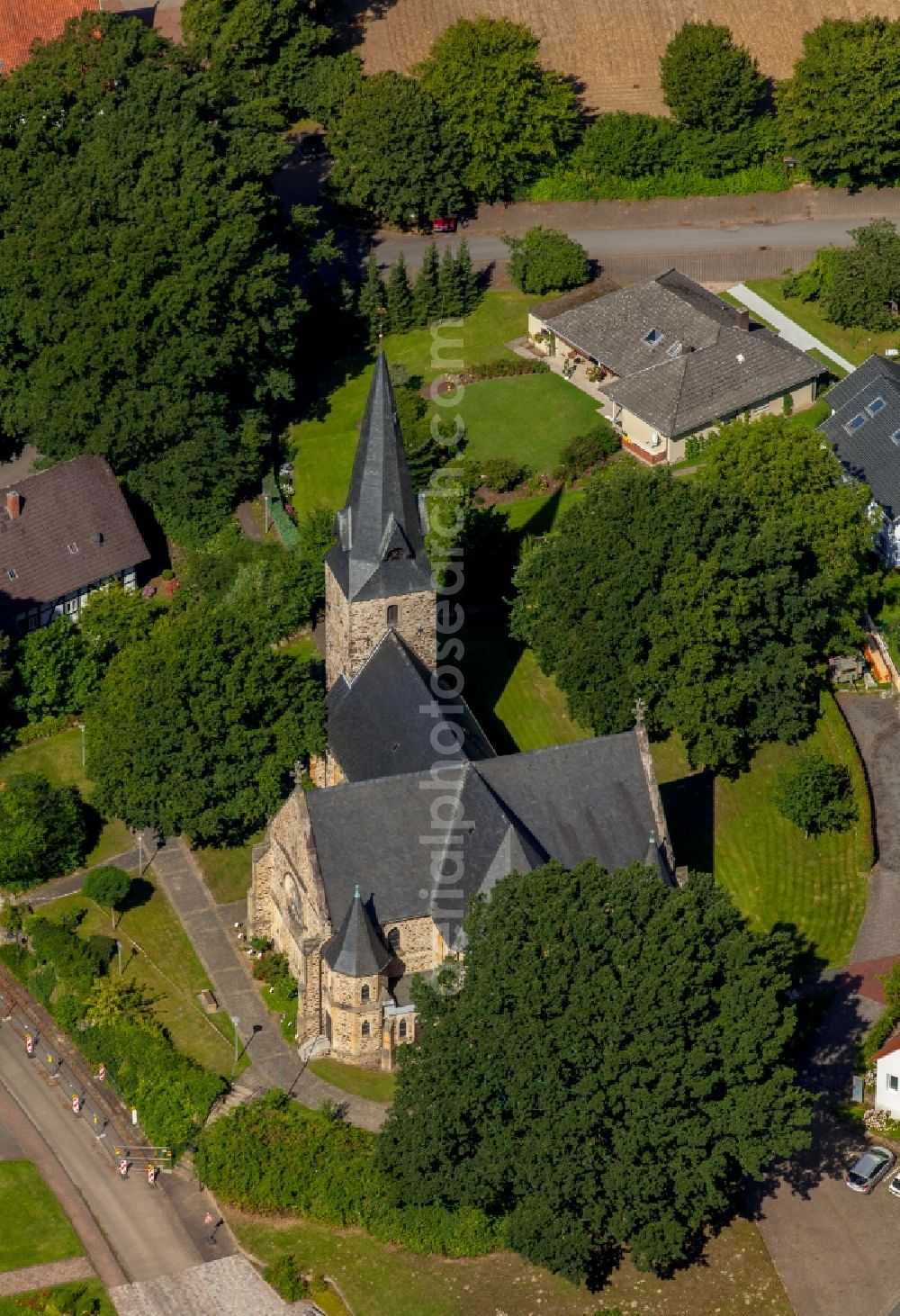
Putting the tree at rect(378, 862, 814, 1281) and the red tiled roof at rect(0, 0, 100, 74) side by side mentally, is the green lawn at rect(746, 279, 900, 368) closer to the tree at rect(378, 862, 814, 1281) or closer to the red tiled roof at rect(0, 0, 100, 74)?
the red tiled roof at rect(0, 0, 100, 74)

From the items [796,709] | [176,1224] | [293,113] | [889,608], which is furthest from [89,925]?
[293,113]

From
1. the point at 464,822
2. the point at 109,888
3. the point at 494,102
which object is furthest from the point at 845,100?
the point at 109,888

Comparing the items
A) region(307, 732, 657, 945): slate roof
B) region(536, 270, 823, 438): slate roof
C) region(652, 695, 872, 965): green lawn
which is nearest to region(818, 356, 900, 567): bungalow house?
region(536, 270, 823, 438): slate roof

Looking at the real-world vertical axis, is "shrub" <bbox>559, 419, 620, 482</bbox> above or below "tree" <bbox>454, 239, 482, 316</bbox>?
below

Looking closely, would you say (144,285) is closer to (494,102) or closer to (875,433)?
(494,102)

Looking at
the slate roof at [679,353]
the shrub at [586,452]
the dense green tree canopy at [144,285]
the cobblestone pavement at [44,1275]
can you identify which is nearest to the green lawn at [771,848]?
the shrub at [586,452]

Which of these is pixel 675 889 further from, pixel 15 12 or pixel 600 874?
pixel 15 12
